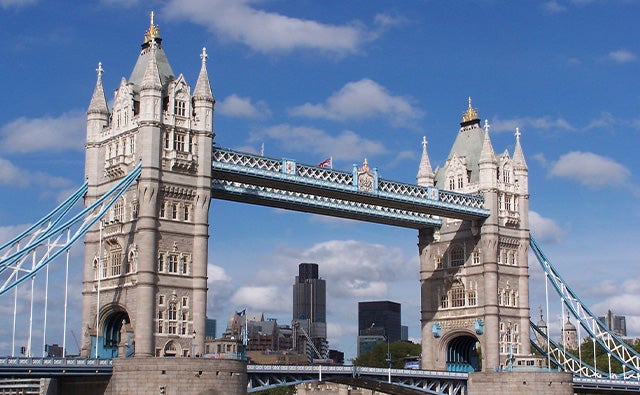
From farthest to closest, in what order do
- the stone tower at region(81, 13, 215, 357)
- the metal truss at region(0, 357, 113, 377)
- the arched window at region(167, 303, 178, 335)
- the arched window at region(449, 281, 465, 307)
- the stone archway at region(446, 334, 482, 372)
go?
the stone archway at region(446, 334, 482, 372) < the arched window at region(449, 281, 465, 307) < the arched window at region(167, 303, 178, 335) < the stone tower at region(81, 13, 215, 357) < the metal truss at region(0, 357, 113, 377)

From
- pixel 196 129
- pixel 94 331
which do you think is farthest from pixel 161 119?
pixel 94 331

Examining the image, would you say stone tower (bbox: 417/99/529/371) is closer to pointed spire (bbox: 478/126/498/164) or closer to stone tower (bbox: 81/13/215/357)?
pointed spire (bbox: 478/126/498/164)

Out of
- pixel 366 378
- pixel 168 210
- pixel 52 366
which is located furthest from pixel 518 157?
pixel 52 366

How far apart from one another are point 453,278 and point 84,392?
37.5m

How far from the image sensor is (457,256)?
3696 inches

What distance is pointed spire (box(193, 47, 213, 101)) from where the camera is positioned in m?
72.8

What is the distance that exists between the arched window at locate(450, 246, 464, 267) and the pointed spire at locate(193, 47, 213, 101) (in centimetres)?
3080

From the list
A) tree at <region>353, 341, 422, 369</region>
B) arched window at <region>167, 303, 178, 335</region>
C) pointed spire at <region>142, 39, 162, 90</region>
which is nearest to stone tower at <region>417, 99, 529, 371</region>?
arched window at <region>167, 303, 178, 335</region>

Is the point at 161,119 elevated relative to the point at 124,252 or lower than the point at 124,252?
elevated

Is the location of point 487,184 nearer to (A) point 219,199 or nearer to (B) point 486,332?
(B) point 486,332

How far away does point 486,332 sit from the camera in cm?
8956

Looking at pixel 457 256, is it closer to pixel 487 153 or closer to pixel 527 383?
pixel 487 153

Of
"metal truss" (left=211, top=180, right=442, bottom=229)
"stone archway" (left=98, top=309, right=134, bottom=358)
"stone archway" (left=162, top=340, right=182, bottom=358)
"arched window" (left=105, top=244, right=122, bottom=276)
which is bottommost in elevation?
"stone archway" (left=162, top=340, right=182, bottom=358)

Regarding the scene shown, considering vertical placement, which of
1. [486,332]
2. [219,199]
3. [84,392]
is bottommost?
[84,392]
